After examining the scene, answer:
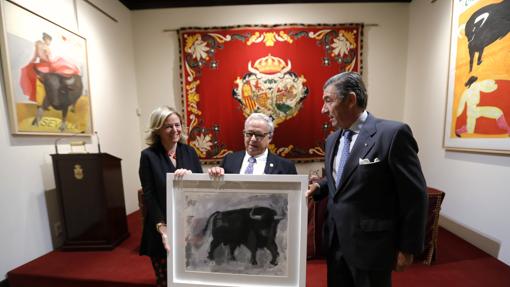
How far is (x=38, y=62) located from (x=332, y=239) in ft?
8.32

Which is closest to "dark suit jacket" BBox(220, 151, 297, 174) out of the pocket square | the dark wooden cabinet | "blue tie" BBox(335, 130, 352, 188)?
"blue tie" BBox(335, 130, 352, 188)

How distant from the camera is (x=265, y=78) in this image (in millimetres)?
2914

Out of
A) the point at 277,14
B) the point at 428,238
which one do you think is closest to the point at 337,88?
the point at 428,238

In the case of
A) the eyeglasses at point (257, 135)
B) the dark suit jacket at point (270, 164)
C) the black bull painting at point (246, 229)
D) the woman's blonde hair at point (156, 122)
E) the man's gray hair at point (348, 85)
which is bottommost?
the black bull painting at point (246, 229)

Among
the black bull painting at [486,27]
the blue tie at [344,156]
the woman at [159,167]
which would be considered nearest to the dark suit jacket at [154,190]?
the woman at [159,167]

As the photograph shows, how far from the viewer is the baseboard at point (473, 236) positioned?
1.71m

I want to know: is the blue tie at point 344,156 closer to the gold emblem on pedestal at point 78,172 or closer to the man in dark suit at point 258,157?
the man in dark suit at point 258,157

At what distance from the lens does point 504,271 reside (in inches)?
60.8

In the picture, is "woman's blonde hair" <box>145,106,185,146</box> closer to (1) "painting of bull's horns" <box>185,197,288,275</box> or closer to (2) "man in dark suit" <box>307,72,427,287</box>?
(1) "painting of bull's horns" <box>185,197,288,275</box>

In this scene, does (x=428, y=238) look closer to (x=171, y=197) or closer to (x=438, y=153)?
(x=438, y=153)

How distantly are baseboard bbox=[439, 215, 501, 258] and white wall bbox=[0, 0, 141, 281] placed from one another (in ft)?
11.8

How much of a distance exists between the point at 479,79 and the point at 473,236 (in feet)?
4.25

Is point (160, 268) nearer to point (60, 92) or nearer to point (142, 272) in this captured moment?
point (142, 272)

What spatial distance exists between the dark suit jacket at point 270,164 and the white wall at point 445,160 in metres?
1.58
